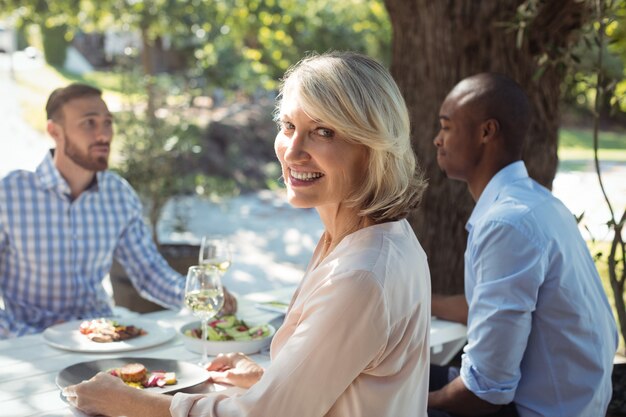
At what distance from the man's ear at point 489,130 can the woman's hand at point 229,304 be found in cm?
110

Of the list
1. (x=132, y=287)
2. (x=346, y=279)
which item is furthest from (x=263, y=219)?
(x=346, y=279)

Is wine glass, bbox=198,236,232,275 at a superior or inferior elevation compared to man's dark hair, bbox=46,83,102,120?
inferior

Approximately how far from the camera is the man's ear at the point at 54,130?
3.70 metres

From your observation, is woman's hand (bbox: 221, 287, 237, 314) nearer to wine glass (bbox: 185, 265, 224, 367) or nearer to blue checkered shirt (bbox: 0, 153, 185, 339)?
→ blue checkered shirt (bbox: 0, 153, 185, 339)

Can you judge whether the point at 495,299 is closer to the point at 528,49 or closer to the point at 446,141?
the point at 446,141

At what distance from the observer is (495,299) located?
2506 mm

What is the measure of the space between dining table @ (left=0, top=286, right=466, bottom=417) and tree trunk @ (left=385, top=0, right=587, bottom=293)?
1.09m

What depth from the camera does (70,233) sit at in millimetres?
3645

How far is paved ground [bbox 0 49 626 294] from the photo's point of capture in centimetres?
769

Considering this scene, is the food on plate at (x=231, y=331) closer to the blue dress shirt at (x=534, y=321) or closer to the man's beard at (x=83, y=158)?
the blue dress shirt at (x=534, y=321)

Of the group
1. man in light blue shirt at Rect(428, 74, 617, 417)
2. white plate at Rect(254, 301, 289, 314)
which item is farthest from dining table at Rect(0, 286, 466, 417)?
man in light blue shirt at Rect(428, 74, 617, 417)

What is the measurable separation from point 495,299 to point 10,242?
82.7 inches

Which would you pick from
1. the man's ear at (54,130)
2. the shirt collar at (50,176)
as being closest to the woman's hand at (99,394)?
the shirt collar at (50,176)

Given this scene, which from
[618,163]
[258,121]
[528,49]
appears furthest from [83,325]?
[618,163]
